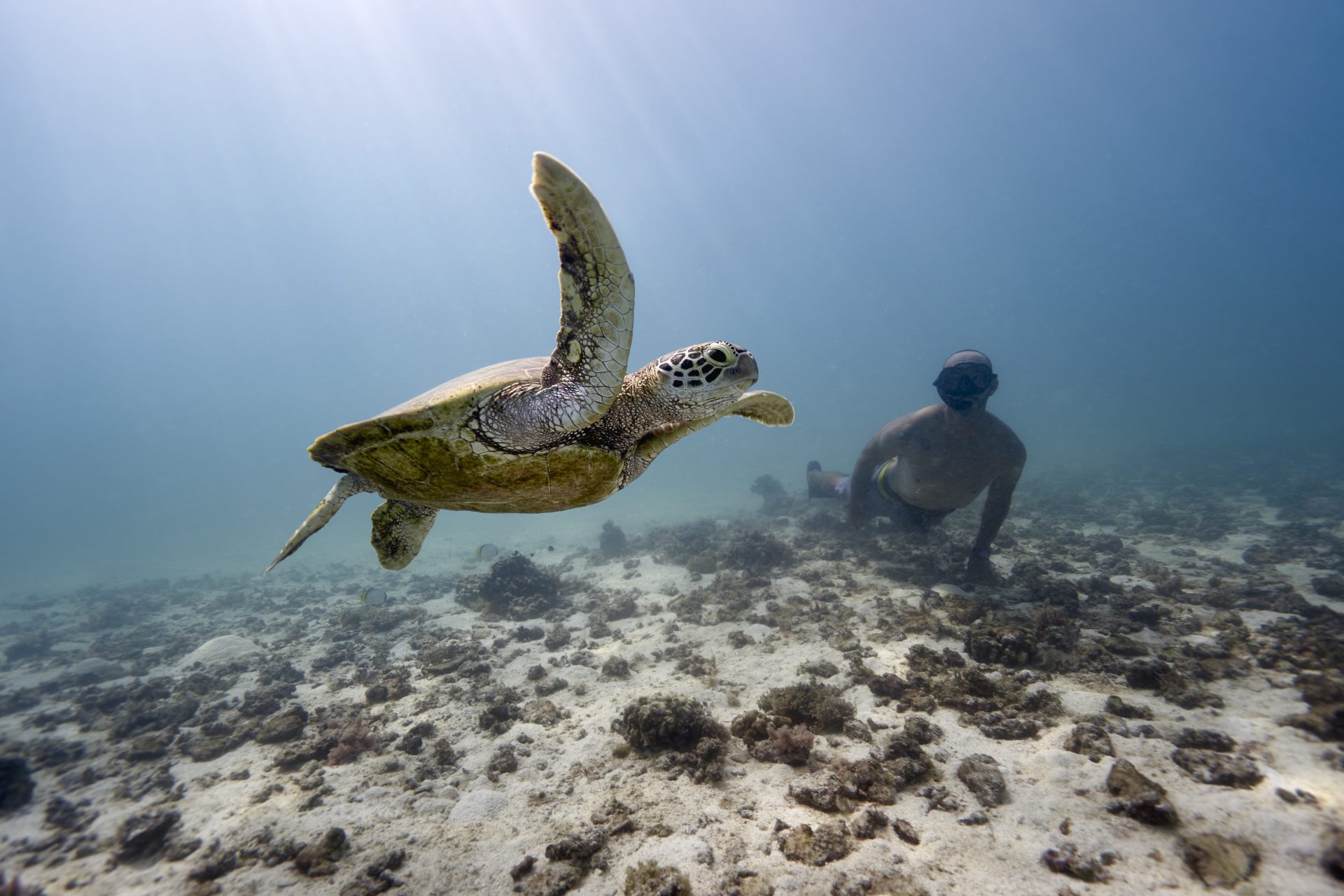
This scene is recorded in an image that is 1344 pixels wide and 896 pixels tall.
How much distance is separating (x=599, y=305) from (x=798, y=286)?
147093 mm

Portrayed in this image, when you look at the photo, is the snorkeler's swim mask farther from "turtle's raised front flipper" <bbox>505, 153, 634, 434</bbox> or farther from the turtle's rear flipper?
the turtle's rear flipper

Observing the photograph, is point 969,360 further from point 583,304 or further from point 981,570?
point 583,304

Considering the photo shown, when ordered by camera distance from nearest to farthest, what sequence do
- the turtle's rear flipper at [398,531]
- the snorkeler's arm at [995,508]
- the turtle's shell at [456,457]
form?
the turtle's shell at [456,457] < the turtle's rear flipper at [398,531] < the snorkeler's arm at [995,508]

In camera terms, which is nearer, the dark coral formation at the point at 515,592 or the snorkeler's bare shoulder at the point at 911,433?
the snorkeler's bare shoulder at the point at 911,433

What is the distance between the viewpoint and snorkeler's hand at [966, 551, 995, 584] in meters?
7.06

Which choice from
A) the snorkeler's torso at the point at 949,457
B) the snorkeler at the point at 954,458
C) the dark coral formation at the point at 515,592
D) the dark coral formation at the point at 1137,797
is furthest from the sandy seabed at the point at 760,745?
the snorkeler's torso at the point at 949,457

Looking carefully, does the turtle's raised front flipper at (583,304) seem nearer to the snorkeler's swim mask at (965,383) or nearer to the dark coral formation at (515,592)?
the snorkeler's swim mask at (965,383)

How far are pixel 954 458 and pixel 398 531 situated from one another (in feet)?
25.7

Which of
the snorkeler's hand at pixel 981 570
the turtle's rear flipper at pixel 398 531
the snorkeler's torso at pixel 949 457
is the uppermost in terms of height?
the turtle's rear flipper at pixel 398 531

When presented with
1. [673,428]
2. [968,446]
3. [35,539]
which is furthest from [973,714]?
[35,539]

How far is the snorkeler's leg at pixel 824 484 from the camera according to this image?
12898 millimetres

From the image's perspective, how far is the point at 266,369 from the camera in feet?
504

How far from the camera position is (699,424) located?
4.16m

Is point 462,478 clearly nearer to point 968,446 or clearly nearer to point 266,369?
point 968,446
